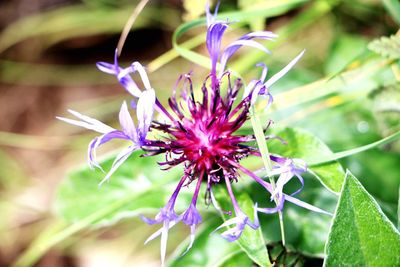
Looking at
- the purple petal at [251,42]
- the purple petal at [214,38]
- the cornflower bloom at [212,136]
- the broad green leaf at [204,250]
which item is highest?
the purple petal at [214,38]

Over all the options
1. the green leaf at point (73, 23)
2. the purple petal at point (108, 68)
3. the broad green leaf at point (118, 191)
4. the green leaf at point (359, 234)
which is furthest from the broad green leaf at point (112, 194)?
the green leaf at point (73, 23)

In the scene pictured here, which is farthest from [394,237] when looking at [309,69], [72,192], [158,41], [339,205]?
[158,41]

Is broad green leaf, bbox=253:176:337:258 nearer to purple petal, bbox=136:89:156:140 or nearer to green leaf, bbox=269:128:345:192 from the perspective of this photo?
green leaf, bbox=269:128:345:192

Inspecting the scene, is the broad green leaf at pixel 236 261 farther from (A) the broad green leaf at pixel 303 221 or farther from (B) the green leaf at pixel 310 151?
(B) the green leaf at pixel 310 151

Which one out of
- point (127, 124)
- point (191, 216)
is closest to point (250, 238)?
point (191, 216)

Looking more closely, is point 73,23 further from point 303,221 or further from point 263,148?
point 263,148

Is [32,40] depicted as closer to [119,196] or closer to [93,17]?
[93,17]

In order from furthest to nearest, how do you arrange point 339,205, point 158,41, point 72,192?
point 158,41, point 72,192, point 339,205
